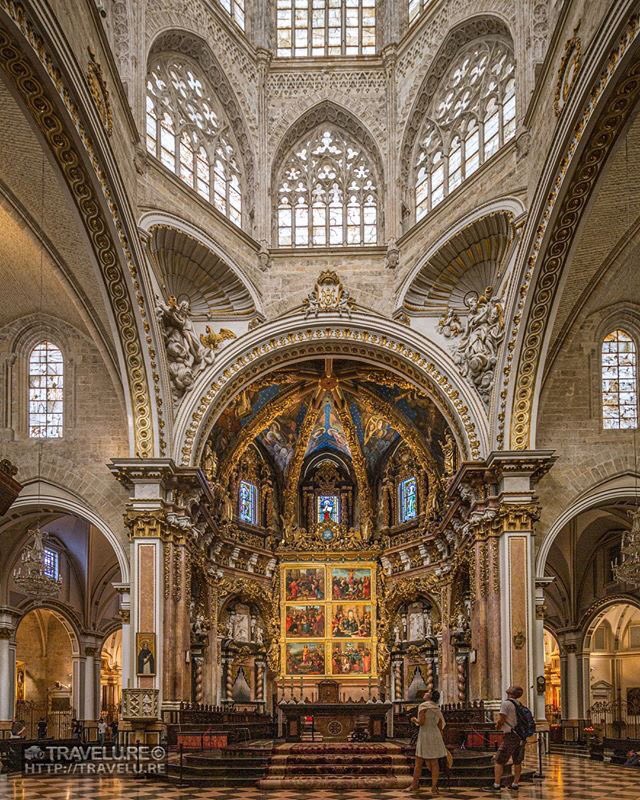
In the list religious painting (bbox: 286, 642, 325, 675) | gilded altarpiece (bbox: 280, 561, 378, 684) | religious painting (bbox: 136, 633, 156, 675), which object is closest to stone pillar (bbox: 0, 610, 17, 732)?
religious painting (bbox: 136, 633, 156, 675)

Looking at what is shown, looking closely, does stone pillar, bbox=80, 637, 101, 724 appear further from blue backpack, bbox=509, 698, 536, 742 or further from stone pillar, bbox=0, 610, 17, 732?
blue backpack, bbox=509, 698, 536, 742

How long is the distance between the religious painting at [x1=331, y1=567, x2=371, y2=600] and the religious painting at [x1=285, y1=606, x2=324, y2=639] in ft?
2.52

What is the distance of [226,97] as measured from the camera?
96.3ft

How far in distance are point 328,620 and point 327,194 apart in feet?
43.4

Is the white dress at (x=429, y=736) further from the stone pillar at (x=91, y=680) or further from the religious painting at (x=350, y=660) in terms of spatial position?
the stone pillar at (x=91, y=680)

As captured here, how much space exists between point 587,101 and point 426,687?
20.3 meters

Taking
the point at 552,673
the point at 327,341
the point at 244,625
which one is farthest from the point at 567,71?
the point at 552,673

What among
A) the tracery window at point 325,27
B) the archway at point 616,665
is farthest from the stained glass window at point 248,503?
the tracery window at point 325,27

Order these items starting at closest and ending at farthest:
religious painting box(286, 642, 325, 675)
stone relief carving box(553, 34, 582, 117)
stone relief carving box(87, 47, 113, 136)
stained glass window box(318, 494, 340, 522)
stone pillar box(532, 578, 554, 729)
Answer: stone relief carving box(553, 34, 582, 117) < stone relief carving box(87, 47, 113, 136) < stone pillar box(532, 578, 554, 729) < religious painting box(286, 642, 325, 675) < stained glass window box(318, 494, 340, 522)

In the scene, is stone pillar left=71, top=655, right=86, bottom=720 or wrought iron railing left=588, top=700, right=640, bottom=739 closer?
wrought iron railing left=588, top=700, right=640, bottom=739

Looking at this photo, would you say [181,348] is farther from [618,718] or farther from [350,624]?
[618,718]

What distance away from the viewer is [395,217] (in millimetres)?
28703

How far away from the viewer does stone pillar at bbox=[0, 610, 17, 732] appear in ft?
96.7

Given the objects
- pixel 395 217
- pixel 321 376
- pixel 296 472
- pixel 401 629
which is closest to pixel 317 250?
pixel 395 217
